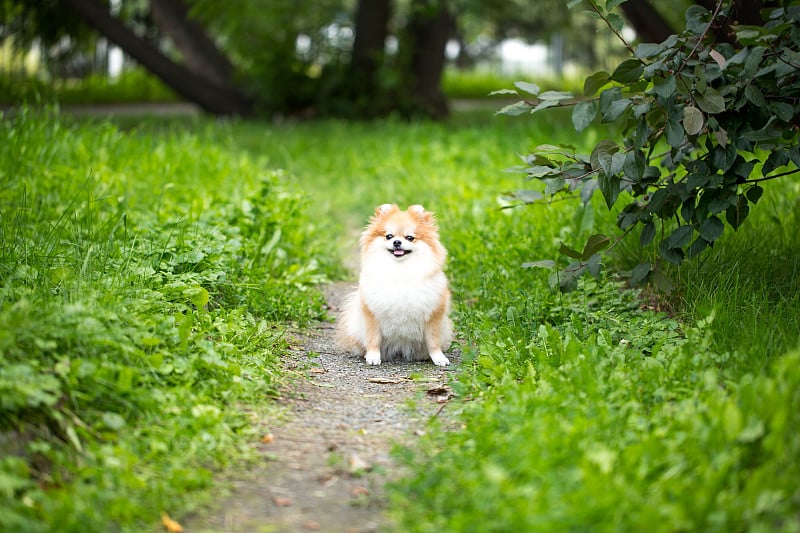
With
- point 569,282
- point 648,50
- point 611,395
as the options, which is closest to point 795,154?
point 648,50

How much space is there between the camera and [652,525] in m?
2.81

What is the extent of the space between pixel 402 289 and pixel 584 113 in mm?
1362

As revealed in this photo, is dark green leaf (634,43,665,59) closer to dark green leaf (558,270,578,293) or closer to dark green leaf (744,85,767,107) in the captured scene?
dark green leaf (744,85,767,107)

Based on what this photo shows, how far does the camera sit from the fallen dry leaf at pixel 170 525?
3.10m

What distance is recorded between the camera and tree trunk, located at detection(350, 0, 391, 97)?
1488 centimetres

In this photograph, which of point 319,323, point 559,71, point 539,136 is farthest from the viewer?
point 559,71

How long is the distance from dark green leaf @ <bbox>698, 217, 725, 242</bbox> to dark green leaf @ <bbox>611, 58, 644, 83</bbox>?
32.2 inches

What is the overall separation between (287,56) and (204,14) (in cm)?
151

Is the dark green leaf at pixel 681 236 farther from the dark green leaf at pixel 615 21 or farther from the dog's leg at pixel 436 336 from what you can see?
the dog's leg at pixel 436 336

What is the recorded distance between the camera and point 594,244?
4.75 metres

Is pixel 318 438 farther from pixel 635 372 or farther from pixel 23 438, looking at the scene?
pixel 635 372

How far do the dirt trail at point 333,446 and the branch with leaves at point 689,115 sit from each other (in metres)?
1.10

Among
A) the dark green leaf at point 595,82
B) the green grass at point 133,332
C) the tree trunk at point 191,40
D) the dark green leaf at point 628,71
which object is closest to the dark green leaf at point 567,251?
the dark green leaf at point 595,82

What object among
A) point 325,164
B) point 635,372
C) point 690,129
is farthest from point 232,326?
point 325,164
